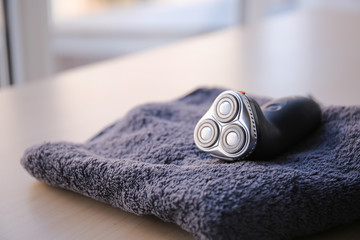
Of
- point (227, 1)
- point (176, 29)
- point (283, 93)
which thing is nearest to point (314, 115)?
point (283, 93)

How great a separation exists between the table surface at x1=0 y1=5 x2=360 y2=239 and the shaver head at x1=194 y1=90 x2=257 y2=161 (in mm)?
79

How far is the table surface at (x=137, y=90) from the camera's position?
48 centimetres

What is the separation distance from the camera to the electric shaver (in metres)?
0.47

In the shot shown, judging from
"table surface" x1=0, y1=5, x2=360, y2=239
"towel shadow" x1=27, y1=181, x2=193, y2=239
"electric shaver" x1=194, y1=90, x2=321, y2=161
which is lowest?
"towel shadow" x1=27, y1=181, x2=193, y2=239

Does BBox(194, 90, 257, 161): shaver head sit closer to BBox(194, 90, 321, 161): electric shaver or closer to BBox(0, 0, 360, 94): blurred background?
BBox(194, 90, 321, 161): electric shaver

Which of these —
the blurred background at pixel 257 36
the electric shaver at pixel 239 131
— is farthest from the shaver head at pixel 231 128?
the blurred background at pixel 257 36

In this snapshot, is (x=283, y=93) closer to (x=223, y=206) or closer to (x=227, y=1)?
(x=223, y=206)

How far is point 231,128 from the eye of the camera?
0.47 m

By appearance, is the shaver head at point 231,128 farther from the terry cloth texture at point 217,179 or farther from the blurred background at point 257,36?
the blurred background at point 257,36

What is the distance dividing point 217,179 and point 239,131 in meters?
0.06

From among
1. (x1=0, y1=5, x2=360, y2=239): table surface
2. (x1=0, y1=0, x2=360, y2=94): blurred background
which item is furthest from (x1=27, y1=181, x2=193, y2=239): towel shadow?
(x1=0, y1=0, x2=360, y2=94): blurred background

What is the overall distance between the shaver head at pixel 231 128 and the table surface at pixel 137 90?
79 mm

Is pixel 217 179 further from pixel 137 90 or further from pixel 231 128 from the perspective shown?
pixel 137 90

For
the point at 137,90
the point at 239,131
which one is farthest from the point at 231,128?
the point at 137,90
